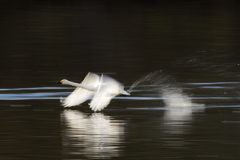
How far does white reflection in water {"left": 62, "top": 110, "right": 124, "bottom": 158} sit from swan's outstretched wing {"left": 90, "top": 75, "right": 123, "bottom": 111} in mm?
209

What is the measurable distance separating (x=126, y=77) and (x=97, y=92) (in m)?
6.10

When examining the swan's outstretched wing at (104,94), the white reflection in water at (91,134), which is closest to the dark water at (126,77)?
the white reflection in water at (91,134)

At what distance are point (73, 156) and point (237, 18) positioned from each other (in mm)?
26735

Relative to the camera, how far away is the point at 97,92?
11570 millimetres

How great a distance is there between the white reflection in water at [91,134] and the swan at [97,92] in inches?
7.9

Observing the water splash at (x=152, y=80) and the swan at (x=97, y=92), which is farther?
the water splash at (x=152, y=80)

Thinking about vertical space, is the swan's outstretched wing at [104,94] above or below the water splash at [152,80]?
below

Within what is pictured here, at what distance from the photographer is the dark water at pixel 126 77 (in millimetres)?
9250

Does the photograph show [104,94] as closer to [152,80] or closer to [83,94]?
[83,94]

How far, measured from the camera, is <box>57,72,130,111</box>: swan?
37.3 ft

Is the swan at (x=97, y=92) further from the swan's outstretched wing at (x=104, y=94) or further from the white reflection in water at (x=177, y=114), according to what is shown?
the white reflection in water at (x=177, y=114)

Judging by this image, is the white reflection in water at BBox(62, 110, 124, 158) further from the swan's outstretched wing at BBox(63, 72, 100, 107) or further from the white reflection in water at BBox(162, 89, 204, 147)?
the white reflection in water at BBox(162, 89, 204, 147)

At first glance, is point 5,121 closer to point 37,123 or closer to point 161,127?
point 37,123

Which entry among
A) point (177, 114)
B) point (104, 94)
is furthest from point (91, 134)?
point (177, 114)
